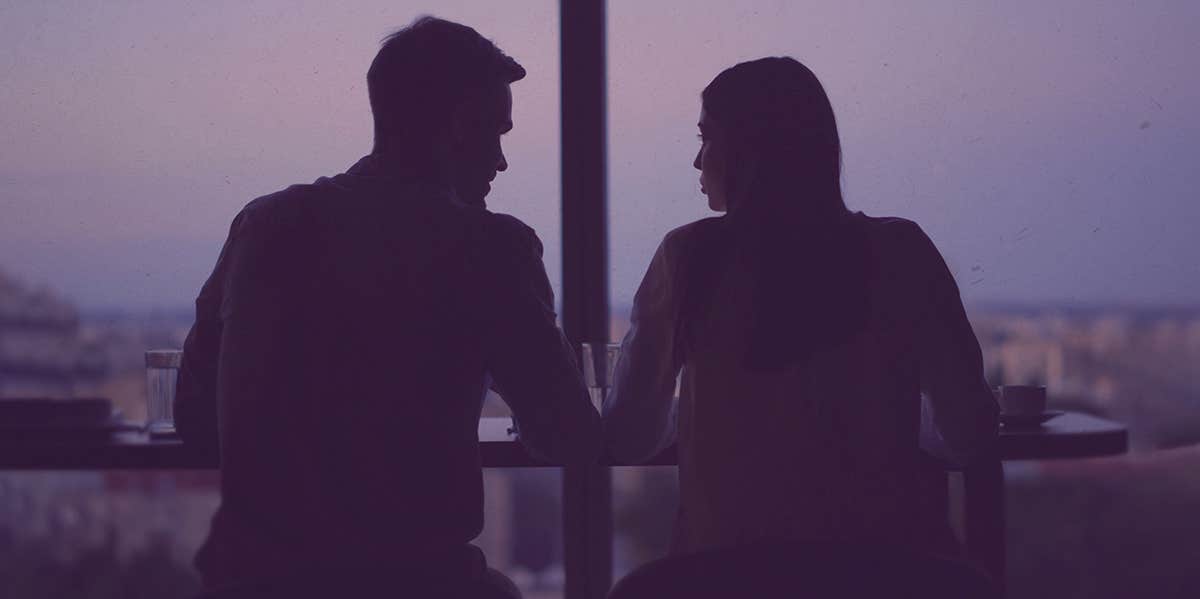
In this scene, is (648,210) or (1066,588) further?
(1066,588)

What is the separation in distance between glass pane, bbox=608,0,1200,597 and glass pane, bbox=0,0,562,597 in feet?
0.69

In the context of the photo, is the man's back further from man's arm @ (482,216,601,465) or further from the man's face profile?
the man's face profile

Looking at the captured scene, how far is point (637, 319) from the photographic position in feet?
4.18

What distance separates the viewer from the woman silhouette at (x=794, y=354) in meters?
1.13

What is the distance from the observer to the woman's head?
4.12 ft

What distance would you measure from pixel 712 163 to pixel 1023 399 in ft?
2.08

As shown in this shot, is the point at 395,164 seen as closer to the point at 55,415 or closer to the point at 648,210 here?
the point at 55,415

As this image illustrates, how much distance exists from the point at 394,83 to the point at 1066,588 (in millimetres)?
1975

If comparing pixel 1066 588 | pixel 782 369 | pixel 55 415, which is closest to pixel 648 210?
pixel 782 369

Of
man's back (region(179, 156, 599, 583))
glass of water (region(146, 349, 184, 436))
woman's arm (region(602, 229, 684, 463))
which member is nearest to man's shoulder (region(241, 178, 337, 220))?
man's back (region(179, 156, 599, 583))

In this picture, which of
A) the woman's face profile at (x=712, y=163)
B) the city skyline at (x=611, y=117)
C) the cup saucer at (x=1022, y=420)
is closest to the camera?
the woman's face profile at (x=712, y=163)

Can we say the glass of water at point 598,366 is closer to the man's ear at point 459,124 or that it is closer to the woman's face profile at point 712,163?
the woman's face profile at point 712,163

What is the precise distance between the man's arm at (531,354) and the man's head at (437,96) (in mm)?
145

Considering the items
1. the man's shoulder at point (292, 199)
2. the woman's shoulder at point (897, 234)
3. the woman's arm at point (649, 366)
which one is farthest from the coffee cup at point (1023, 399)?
the man's shoulder at point (292, 199)
